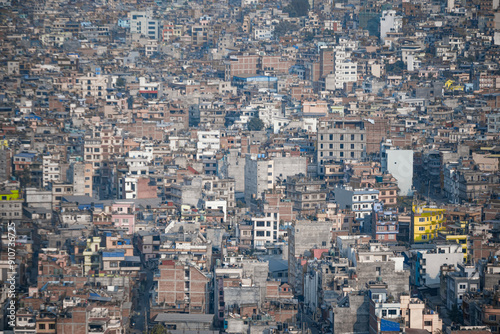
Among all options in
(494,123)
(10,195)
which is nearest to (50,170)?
(10,195)

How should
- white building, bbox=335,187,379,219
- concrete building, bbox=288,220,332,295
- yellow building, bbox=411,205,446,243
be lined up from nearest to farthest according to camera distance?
concrete building, bbox=288,220,332,295
yellow building, bbox=411,205,446,243
white building, bbox=335,187,379,219

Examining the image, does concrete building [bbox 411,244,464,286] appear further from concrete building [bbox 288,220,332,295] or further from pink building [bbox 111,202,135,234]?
pink building [bbox 111,202,135,234]

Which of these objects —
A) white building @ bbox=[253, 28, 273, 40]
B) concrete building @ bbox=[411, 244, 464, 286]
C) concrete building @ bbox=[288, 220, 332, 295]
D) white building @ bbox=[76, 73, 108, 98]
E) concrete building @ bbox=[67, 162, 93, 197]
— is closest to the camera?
concrete building @ bbox=[411, 244, 464, 286]

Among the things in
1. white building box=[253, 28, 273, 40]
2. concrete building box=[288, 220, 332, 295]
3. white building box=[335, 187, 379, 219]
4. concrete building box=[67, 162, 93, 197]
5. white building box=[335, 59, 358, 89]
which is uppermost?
white building box=[253, 28, 273, 40]

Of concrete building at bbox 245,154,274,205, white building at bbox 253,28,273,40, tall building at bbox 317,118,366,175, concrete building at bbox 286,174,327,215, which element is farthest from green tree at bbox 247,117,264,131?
white building at bbox 253,28,273,40

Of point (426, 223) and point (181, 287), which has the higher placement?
point (426, 223)

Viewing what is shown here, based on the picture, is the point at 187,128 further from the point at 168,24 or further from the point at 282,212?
the point at 168,24

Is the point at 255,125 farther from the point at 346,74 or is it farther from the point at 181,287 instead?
the point at 181,287

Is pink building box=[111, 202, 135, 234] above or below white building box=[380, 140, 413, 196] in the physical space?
below
